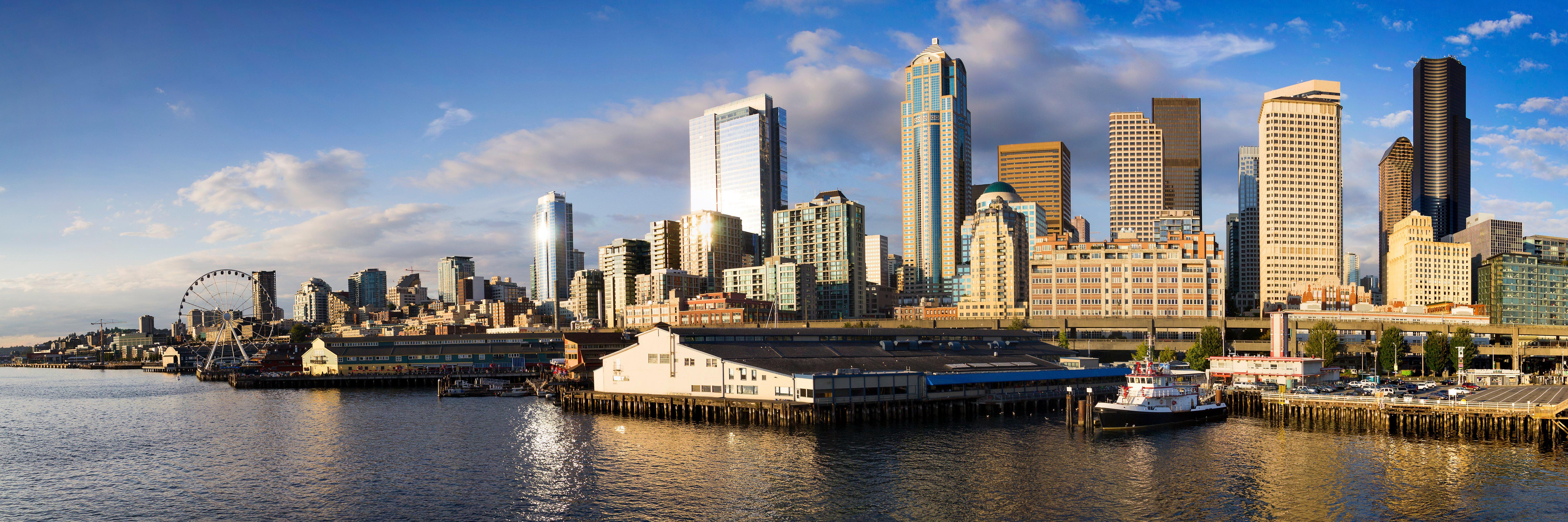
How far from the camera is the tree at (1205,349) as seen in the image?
5876 inches

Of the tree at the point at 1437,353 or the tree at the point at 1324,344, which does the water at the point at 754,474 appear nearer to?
the tree at the point at 1324,344

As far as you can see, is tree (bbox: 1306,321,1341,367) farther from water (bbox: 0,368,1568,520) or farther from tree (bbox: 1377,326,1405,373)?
water (bbox: 0,368,1568,520)

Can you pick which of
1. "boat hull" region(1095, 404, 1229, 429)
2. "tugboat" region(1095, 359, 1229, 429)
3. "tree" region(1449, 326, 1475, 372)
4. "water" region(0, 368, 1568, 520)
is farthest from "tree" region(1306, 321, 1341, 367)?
"water" region(0, 368, 1568, 520)

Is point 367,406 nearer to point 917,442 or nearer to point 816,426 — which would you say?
point 816,426

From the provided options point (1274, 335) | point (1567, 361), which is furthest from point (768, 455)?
point (1567, 361)

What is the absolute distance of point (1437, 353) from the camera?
5802 inches

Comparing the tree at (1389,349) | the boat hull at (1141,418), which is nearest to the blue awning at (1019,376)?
the boat hull at (1141,418)

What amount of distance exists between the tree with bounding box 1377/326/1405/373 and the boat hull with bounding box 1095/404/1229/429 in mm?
74758

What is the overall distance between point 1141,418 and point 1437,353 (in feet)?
296

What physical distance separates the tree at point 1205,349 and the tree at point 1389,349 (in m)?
23.1

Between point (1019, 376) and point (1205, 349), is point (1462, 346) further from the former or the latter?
point (1019, 376)

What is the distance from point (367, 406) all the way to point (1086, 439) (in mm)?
86199

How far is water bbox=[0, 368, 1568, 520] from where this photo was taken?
53812 mm

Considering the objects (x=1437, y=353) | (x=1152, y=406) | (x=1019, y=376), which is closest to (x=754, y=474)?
(x=1152, y=406)
